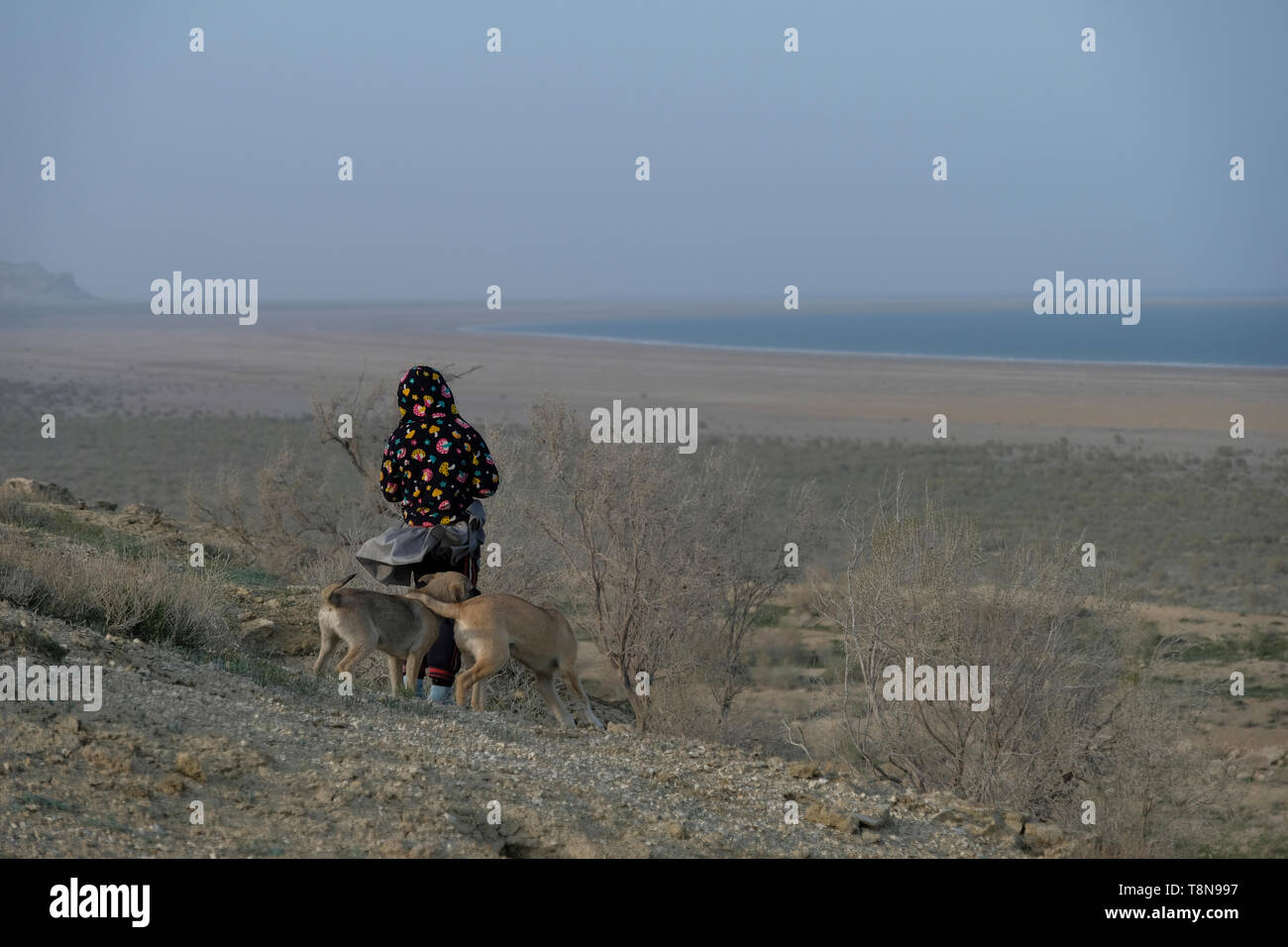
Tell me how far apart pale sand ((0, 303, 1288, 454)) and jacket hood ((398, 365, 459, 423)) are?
29053mm

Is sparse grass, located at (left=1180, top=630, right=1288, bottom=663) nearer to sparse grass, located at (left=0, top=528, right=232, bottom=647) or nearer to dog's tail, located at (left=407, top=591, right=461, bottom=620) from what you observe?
dog's tail, located at (left=407, top=591, right=461, bottom=620)

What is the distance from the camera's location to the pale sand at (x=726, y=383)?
5303 centimetres

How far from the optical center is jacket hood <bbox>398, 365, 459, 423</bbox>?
352 inches

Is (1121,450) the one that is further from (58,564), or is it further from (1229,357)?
(1229,357)

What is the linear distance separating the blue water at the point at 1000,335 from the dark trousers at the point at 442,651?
84.6m

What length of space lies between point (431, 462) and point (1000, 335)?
134m

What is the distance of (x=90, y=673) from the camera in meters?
7.23
